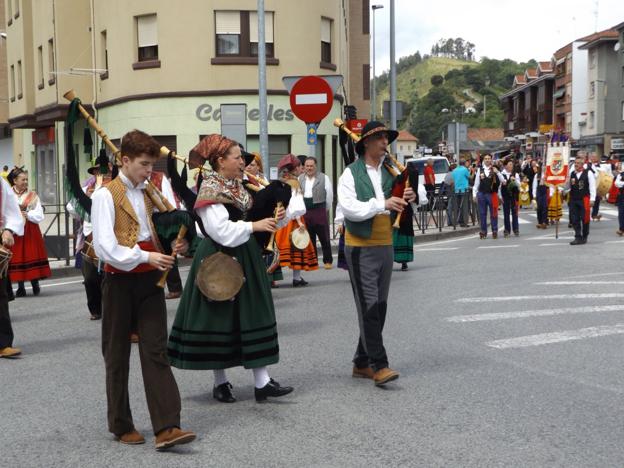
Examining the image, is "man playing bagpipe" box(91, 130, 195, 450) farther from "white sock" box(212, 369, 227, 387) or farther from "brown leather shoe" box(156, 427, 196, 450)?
"white sock" box(212, 369, 227, 387)

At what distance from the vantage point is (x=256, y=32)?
2667 cm

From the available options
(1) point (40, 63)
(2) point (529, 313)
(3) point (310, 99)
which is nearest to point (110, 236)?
(2) point (529, 313)

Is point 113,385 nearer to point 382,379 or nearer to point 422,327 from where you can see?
point 382,379

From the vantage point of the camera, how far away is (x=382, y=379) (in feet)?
21.8

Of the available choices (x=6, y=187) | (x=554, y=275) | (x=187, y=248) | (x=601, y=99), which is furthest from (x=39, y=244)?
(x=601, y=99)

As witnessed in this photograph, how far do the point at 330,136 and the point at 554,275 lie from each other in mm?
15801

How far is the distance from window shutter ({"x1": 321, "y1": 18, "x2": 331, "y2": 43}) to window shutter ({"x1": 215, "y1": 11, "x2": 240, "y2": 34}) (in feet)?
9.64

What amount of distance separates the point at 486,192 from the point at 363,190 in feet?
48.3

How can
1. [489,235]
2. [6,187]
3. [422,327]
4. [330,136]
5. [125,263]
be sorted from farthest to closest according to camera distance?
[330,136], [489,235], [422,327], [6,187], [125,263]

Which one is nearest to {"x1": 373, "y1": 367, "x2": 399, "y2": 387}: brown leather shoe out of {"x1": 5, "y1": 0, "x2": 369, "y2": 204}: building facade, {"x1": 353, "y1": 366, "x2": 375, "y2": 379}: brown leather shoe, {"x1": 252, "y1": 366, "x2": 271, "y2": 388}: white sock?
{"x1": 353, "y1": 366, "x2": 375, "y2": 379}: brown leather shoe

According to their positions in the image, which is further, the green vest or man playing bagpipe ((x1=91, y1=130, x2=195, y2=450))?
the green vest

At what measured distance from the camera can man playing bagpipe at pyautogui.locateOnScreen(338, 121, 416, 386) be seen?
6754mm

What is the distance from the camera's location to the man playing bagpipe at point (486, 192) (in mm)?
21016

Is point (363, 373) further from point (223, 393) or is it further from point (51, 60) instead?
point (51, 60)
